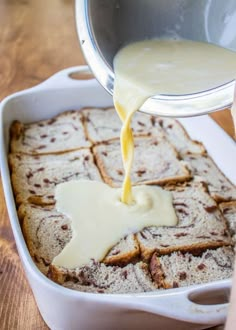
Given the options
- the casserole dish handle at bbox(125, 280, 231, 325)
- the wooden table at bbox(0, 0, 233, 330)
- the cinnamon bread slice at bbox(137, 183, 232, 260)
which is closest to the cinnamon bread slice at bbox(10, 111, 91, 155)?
the wooden table at bbox(0, 0, 233, 330)

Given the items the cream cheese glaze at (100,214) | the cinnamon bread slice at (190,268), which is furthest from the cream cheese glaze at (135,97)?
the cinnamon bread slice at (190,268)

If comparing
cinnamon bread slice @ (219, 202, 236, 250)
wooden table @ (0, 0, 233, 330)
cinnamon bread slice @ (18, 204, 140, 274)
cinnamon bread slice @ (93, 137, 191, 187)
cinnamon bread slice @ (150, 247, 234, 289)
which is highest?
cinnamon bread slice @ (18, 204, 140, 274)

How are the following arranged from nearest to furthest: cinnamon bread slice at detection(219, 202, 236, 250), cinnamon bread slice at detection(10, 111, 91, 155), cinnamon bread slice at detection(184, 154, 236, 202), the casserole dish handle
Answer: the casserole dish handle, cinnamon bread slice at detection(219, 202, 236, 250), cinnamon bread slice at detection(184, 154, 236, 202), cinnamon bread slice at detection(10, 111, 91, 155)

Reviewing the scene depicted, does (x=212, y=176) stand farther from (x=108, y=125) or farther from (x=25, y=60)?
(x=25, y=60)

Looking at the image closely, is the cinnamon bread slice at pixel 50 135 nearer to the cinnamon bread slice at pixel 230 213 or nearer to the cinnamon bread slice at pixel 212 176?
the cinnamon bread slice at pixel 212 176

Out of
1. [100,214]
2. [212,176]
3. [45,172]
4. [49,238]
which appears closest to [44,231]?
[49,238]

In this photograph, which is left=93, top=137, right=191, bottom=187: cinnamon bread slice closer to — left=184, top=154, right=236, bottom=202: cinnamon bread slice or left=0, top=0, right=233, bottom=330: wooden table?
left=184, top=154, right=236, bottom=202: cinnamon bread slice
